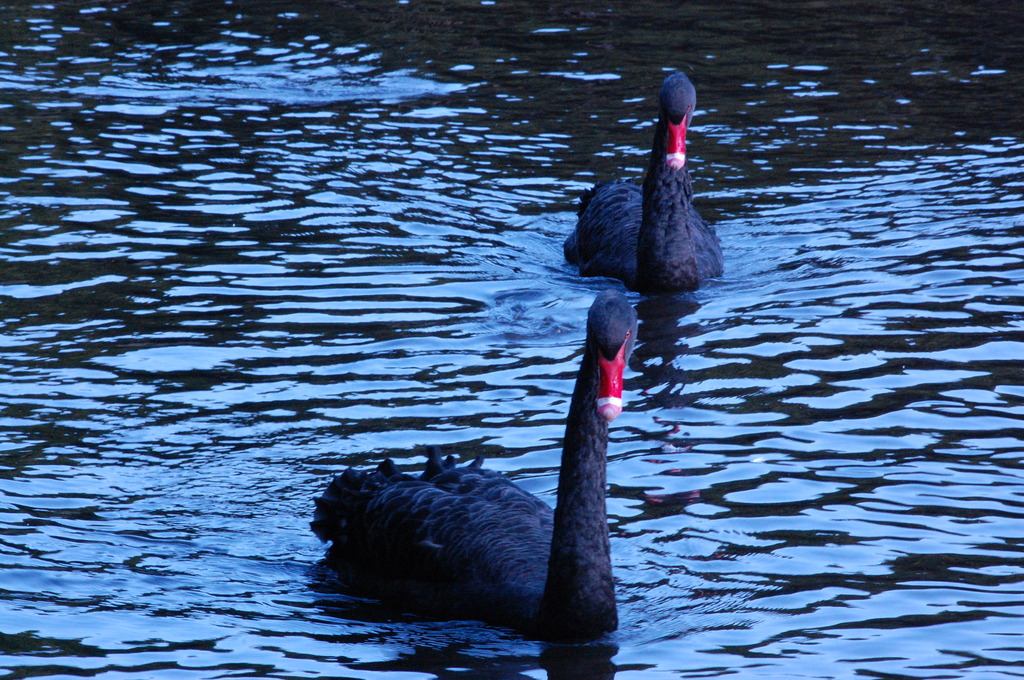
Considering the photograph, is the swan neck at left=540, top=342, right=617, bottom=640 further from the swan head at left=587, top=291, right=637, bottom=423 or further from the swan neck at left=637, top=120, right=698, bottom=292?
the swan neck at left=637, top=120, right=698, bottom=292

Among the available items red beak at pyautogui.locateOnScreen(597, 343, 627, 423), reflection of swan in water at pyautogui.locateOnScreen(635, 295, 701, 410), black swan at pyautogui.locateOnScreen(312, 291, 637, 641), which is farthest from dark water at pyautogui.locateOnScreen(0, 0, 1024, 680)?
red beak at pyautogui.locateOnScreen(597, 343, 627, 423)

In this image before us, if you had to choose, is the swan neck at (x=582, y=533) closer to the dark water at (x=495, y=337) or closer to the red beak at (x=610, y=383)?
the red beak at (x=610, y=383)

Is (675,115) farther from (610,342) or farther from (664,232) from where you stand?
(610,342)

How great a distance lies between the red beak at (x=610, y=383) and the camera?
20.0 ft

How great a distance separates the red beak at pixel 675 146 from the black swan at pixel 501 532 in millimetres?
4767

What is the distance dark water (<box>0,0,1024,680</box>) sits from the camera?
6559 millimetres

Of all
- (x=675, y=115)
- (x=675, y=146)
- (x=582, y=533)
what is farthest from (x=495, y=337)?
(x=582, y=533)

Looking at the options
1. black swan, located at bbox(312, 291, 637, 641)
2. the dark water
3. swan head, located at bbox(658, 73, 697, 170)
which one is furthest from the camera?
→ swan head, located at bbox(658, 73, 697, 170)

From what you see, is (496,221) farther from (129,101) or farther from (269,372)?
(129,101)

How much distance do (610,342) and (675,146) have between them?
573cm

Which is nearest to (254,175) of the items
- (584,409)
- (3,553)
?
(3,553)

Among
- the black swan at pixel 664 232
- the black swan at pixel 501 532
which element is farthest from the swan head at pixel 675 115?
the black swan at pixel 501 532

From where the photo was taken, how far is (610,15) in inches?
797

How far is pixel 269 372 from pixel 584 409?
12.1 ft
